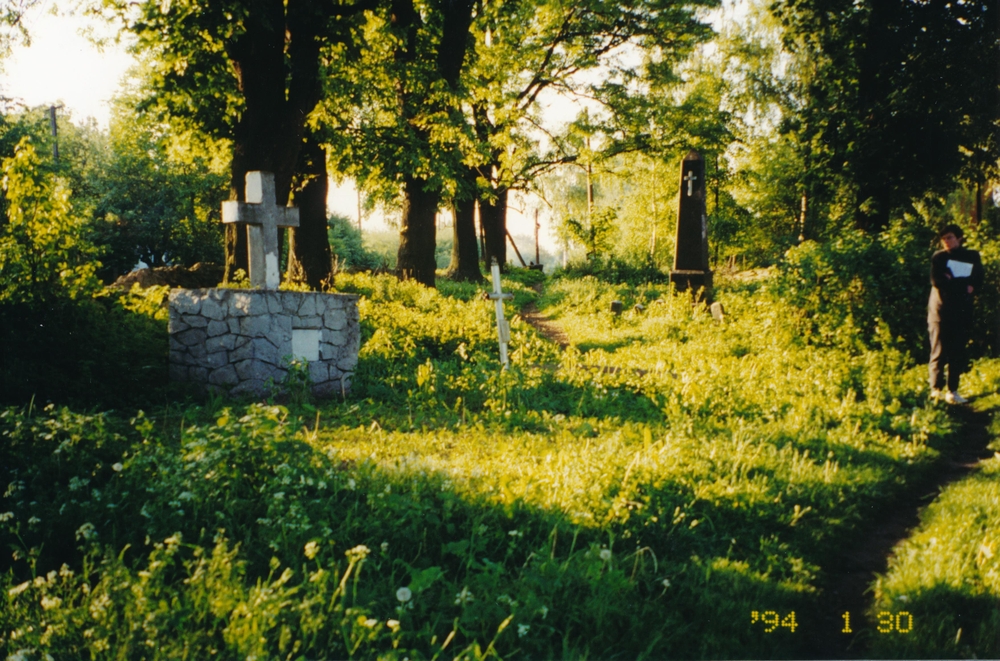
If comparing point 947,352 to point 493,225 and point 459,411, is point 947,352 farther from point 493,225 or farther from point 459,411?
point 493,225

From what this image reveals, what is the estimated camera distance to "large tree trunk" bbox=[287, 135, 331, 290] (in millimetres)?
12141

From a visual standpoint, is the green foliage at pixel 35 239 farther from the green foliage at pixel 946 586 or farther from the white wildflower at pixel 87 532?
the green foliage at pixel 946 586

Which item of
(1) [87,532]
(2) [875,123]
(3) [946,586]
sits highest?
(2) [875,123]

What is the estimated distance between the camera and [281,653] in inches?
89.3

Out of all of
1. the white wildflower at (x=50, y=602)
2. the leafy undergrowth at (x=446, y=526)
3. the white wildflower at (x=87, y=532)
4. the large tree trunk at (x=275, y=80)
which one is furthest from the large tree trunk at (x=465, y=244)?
the white wildflower at (x=50, y=602)

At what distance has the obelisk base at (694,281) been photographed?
1309 centimetres

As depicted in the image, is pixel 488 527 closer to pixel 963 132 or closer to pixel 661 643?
pixel 661 643

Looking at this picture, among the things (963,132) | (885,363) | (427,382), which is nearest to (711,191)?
(963,132)

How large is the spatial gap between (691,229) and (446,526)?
463 inches

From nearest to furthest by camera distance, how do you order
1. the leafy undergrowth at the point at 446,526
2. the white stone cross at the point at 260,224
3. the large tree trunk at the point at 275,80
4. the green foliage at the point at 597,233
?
the leafy undergrowth at the point at 446,526, the white stone cross at the point at 260,224, the large tree trunk at the point at 275,80, the green foliage at the point at 597,233

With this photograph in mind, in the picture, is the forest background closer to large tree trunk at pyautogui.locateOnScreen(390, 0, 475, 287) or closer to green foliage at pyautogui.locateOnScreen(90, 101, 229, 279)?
large tree trunk at pyautogui.locateOnScreen(390, 0, 475, 287)

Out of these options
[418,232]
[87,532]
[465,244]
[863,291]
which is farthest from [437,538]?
[465,244]

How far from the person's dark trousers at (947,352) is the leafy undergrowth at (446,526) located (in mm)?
648

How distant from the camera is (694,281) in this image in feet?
43.8
